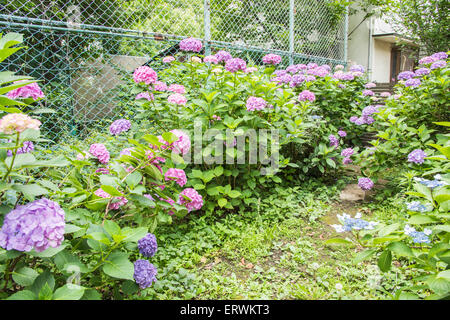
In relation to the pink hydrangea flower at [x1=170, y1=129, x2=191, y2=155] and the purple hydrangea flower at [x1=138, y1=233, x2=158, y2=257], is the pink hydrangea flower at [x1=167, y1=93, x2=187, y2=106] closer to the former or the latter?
the pink hydrangea flower at [x1=170, y1=129, x2=191, y2=155]

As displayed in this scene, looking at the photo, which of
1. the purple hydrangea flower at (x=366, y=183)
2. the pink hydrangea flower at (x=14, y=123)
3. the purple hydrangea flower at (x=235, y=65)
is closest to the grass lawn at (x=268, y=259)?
the purple hydrangea flower at (x=366, y=183)

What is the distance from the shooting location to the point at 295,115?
2656 millimetres

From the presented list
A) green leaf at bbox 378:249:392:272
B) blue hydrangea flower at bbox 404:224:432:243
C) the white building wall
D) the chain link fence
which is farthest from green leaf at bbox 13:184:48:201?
the white building wall

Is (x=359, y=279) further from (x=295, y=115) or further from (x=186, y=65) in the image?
(x=186, y=65)

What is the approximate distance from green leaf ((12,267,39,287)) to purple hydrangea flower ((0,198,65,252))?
0.15 metres

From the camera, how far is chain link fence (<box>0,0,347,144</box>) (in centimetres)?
273

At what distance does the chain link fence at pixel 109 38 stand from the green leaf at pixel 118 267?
1.98 meters

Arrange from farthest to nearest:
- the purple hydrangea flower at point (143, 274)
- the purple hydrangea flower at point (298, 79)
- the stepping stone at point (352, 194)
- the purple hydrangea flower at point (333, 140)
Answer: the purple hydrangea flower at point (298, 79) → the purple hydrangea flower at point (333, 140) → the stepping stone at point (352, 194) → the purple hydrangea flower at point (143, 274)

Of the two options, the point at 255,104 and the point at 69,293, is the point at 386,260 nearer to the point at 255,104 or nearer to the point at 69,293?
the point at 69,293

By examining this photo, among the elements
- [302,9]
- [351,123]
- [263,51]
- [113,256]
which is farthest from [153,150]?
[302,9]

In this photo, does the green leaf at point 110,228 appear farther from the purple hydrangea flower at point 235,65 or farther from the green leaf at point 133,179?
the purple hydrangea flower at point 235,65

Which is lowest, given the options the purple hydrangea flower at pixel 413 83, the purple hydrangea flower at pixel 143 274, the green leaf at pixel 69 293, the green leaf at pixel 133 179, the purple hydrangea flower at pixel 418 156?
the purple hydrangea flower at pixel 143 274

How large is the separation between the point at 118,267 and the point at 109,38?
2611 mm

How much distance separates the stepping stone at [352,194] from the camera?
2.68m
